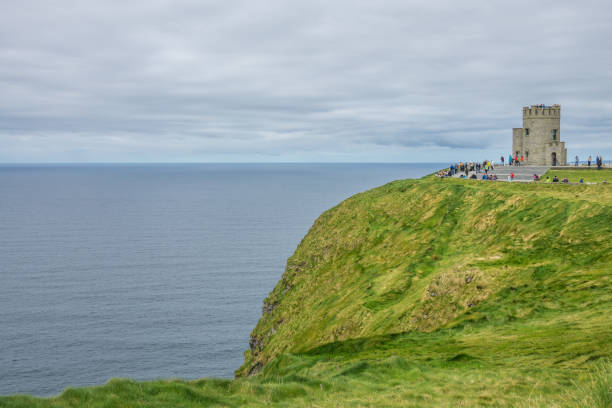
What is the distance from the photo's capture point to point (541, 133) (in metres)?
77.0

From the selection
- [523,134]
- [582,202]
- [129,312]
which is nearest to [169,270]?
[129,312]

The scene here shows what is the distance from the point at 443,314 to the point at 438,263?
28.2 feet

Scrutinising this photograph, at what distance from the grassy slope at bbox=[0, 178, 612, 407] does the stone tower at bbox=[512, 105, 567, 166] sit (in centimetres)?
3574

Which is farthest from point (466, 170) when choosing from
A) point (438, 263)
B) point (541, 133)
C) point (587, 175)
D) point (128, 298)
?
point (128, 298)

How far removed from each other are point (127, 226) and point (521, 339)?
14286 cm

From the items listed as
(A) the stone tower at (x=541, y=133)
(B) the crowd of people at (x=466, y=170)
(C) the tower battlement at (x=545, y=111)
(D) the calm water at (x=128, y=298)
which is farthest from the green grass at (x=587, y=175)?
(D) the calm water at (x=128, y=298)

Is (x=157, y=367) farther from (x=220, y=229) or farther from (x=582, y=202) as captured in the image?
(x=220, y=229)

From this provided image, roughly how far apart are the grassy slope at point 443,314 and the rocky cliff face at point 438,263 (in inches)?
4.6

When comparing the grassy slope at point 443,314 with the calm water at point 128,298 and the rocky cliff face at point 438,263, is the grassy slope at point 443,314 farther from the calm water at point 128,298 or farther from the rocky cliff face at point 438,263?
the calm water at point 128,298

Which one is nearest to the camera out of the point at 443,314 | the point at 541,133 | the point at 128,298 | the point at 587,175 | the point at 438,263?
the point at 443,314

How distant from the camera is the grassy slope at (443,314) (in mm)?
14289

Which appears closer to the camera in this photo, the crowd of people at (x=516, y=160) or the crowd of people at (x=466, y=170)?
the crowd of people at (x=466, y=170)

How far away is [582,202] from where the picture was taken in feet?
102

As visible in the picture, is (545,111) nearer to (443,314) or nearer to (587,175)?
(587,175)
